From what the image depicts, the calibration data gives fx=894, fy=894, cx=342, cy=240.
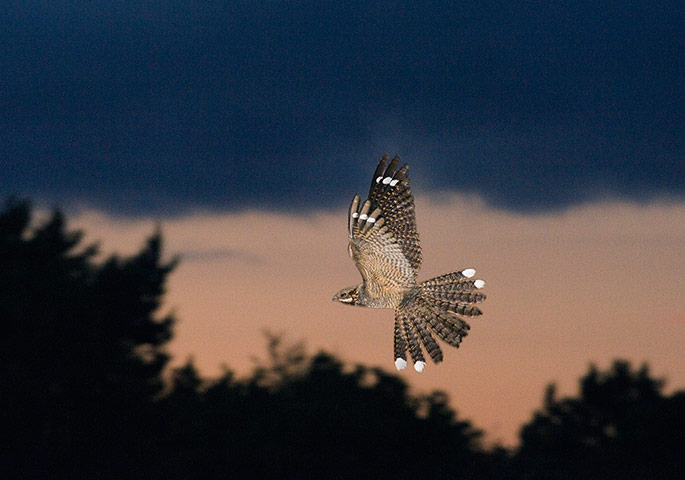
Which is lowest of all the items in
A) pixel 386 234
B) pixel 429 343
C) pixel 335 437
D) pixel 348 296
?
pixel 429 343

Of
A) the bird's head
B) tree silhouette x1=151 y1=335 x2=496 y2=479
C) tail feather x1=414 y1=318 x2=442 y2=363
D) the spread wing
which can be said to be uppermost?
tree silhouette x1=151 y1=335 x2=496 y2=479

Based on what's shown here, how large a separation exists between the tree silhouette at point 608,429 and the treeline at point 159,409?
11 centimetres

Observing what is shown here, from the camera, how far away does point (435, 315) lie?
11.2 m

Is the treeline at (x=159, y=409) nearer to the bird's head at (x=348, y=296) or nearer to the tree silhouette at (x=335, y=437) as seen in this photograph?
the tree silhouette at (x=335, y=437)

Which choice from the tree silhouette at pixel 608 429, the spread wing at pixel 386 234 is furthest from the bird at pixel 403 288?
the tree silhouette at pixel 608 429

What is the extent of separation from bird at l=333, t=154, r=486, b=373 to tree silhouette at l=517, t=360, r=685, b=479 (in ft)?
94.8

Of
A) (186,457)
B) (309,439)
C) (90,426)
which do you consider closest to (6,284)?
(90,426)

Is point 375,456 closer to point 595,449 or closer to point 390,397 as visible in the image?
point 390,397

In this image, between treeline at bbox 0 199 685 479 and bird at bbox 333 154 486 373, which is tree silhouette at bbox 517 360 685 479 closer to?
treeline at bbox 0 199 685 479

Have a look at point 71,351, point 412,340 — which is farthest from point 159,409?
point 412,340

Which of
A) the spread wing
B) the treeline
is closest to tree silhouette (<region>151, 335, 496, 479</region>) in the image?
the treeline

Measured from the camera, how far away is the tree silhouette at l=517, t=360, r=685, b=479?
40.2 m

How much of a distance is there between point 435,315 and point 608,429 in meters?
34.9

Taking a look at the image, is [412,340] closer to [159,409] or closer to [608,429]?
[159,409]
